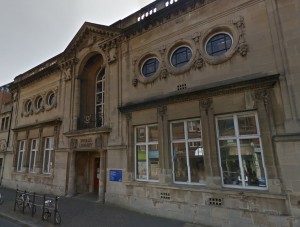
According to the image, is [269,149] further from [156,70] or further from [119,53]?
[119,53]

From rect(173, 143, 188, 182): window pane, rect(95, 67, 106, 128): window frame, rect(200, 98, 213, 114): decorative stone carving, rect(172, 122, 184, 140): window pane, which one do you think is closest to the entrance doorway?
rect(95, 67, 106, 128): window frame

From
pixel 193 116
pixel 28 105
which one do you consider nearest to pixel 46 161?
pixel 28 105

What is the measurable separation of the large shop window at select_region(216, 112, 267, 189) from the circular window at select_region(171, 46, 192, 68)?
127 inches

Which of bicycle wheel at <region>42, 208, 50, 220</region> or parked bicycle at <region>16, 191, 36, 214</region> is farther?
parked bicycle at <region>16, 191, 36, 214</region>

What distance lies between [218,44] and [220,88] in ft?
7.18

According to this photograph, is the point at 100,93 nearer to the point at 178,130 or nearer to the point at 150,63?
the point at 150,63

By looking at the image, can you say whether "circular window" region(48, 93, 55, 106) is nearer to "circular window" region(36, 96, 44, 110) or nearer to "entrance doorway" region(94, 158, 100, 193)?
"circular window" region(36, 96, 44, 110)

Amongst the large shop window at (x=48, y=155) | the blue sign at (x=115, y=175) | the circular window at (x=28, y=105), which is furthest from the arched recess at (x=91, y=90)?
the circular window at (x=28, y=105)

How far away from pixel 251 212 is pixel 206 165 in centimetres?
203

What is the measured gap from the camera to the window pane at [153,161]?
9195 millimetres

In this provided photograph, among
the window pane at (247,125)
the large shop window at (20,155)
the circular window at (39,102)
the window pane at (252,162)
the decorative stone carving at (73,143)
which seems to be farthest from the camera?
the large shop window at (20,155)

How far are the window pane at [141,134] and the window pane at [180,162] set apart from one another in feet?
5.80

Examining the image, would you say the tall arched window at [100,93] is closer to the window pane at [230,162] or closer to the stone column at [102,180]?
the stone column at [102,180]

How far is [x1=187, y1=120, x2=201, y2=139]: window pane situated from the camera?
823 centimetres
